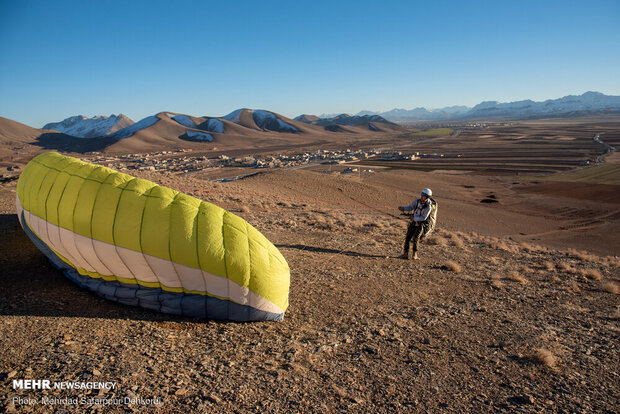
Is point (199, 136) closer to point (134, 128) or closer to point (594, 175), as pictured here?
point (134, 128)

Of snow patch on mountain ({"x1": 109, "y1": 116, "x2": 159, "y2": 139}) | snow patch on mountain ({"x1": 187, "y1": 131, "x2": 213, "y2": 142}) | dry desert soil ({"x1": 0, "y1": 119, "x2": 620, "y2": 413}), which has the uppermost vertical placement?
snow patch on mountain ({"x1": 109, "y1": 116, "x2": 159, "y2": 139})

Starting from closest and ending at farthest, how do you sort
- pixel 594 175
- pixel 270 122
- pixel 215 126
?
pixel 594 175 → pixel 215 126 → pixel 270 122

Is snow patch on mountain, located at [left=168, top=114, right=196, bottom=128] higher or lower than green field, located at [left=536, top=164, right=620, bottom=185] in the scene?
higher

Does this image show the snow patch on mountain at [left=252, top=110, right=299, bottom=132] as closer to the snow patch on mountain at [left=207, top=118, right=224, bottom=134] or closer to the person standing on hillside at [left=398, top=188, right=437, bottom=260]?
the snow patch on mountain at [left=207, top=118, right=224, bottom=134]

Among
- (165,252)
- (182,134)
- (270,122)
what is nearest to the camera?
(165,252)

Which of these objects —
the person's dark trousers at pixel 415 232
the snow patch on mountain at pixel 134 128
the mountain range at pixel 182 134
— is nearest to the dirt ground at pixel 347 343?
the person's dark trousers at pixel 415 232

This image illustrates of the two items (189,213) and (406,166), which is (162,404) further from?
(406,166)

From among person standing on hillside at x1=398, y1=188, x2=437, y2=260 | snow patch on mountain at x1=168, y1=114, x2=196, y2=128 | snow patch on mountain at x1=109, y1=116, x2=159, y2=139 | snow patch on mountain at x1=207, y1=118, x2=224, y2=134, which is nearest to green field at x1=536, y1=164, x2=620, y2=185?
person standing on hillside at x1=398, y1=188, x2=437, y2=260

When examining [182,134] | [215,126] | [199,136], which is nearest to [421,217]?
[199,136]
